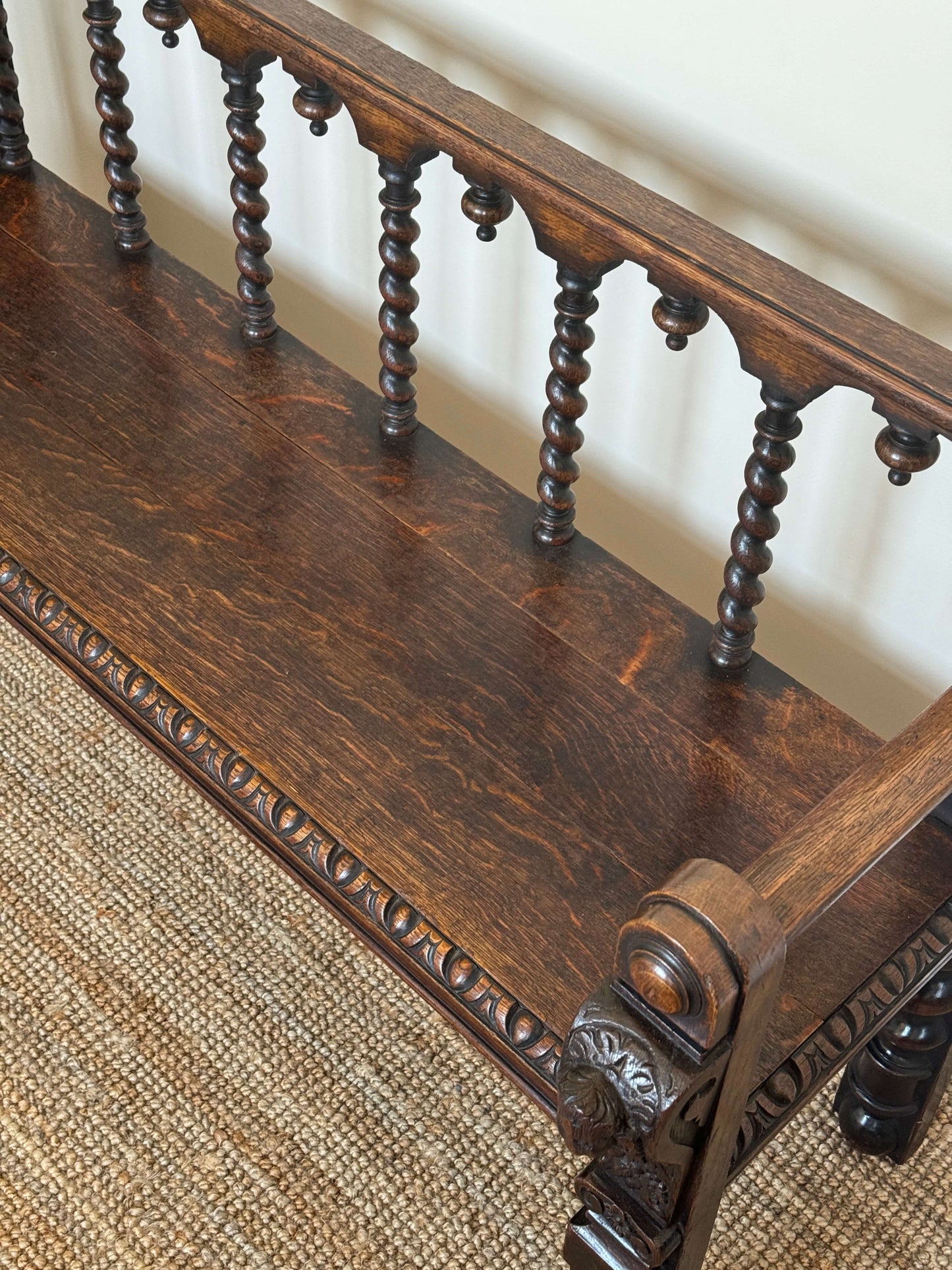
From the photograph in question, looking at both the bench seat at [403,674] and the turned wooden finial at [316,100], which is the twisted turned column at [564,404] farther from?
the turned wooden finial at [316,100]

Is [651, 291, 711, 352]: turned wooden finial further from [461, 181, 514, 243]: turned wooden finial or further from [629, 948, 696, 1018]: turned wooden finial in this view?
[629, 948, 696, 1018]: turned wooden finial

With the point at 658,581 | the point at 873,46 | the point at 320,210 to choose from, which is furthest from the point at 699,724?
the point at 320,210

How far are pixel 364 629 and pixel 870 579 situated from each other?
0.49 m

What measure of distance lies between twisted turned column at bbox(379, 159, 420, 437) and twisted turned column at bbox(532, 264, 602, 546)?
151mm

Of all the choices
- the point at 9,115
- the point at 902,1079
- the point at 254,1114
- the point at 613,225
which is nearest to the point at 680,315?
the point at 613,225

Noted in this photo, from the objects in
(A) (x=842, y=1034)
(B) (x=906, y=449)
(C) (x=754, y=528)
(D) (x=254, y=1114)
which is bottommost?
(D) (x=254, y=1114)

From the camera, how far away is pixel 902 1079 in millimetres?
1285

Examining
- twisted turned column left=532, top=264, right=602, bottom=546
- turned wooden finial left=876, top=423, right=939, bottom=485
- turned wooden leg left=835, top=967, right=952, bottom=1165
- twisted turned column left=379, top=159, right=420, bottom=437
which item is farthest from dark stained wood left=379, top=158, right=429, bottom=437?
turned wooden leg left=835, top=967, right=952, bottom=1165

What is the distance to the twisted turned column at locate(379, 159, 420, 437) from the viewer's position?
124 centimetres

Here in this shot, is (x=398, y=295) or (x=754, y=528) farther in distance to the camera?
(x=398, y=295)

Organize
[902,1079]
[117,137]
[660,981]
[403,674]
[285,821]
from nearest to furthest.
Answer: [660,981] < [285,821] < [403,674] < [902,1079] < [117,137]

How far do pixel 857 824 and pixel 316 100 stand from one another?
819 mm

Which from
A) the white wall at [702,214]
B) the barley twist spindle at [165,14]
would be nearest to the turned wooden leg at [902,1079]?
the white wall at [702,214]

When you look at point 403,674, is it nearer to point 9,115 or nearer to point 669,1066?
point 669,1066
